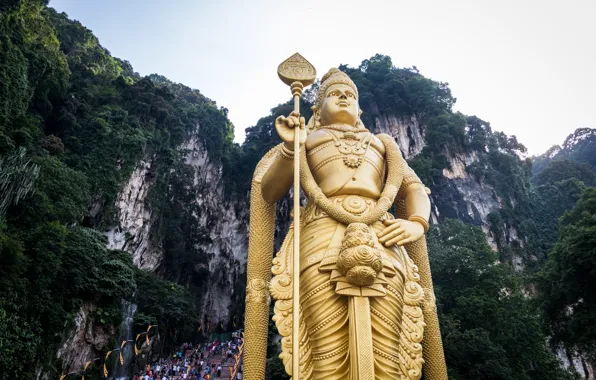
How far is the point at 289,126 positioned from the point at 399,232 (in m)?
1.15

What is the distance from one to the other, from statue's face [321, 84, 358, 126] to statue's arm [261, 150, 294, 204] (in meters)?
0.79

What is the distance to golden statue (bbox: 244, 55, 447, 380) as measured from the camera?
287 cm

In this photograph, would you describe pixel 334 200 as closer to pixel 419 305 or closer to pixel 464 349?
pixel 419 305

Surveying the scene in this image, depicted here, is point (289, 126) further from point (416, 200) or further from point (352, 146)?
point (416, 200)

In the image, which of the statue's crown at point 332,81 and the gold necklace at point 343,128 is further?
the statue's crown at point 332,81

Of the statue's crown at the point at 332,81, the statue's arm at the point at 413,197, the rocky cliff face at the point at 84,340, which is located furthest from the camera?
the rocky cliff face at the point at 84,340

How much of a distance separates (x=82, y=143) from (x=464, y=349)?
17.2 meters

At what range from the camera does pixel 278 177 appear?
3.62 meters

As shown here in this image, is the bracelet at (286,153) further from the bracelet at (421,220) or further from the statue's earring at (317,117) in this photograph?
the bracelet at (421,220)

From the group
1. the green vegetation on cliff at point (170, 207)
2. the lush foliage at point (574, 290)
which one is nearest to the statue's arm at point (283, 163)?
the lush foliage at point (574, 290)

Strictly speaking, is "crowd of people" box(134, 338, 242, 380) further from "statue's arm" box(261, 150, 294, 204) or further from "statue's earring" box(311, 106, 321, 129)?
"statue's earring" box(311, 106, 321, 129)

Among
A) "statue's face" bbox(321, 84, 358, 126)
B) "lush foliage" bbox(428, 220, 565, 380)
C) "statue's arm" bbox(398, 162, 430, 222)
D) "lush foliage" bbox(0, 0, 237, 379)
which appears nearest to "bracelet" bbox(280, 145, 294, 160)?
"statue's face" bbox(321, 84, 358, 126)

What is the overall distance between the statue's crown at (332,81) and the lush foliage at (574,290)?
780cm

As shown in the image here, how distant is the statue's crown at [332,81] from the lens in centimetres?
417
